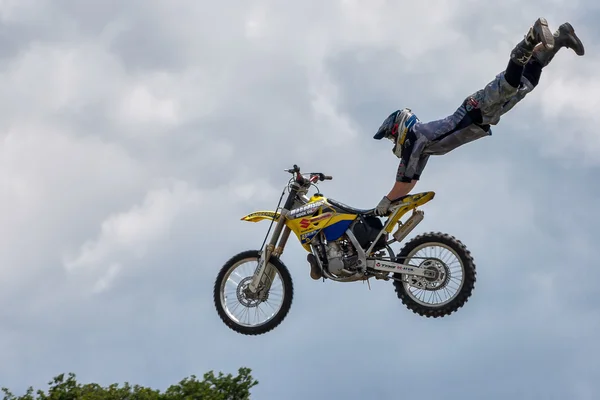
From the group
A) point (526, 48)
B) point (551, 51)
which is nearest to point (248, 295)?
point (526, 48)

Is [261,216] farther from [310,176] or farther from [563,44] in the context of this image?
[563,44]

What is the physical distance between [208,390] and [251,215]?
8.49 m

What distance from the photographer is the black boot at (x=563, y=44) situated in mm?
18469

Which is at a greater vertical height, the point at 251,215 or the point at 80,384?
the point at 80,384

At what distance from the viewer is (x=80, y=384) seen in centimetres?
2853

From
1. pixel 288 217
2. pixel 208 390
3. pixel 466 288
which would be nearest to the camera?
pixel 466 288

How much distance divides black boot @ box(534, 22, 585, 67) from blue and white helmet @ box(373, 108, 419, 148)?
222cm

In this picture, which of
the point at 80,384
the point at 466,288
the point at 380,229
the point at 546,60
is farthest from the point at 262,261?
the point at 80,384

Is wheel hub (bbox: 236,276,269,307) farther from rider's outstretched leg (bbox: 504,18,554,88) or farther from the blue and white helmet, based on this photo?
rider's outstretched leg (bbox: 504,18,554,88)

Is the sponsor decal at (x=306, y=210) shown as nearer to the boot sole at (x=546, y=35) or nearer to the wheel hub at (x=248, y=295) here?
the wheel hub at (x=248, y=295)

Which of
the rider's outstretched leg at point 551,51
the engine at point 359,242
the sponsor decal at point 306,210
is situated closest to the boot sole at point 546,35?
the rider's outstretched leg at point 551,51

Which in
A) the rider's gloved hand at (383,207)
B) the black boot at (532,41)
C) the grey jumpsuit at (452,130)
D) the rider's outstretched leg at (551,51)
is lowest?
the rider's gloved hand at (383,207)

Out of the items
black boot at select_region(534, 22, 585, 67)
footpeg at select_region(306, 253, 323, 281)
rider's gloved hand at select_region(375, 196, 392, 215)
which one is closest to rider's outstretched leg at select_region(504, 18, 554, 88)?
black boot at select_region(534, 22, 585, 67)

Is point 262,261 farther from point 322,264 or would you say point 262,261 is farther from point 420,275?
point 420,275
